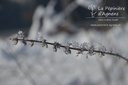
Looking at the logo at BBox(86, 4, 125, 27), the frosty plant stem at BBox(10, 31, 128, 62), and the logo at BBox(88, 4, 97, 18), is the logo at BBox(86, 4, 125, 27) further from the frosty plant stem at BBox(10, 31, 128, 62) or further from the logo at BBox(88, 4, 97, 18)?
the frosty plant stem at BBox(10, 31, 128, 62)

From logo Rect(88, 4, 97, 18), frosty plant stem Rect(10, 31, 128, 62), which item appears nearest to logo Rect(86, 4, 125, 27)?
logo Rect(88, 4, 97, 18)

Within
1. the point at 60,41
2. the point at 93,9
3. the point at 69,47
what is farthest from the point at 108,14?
the point at 60,41

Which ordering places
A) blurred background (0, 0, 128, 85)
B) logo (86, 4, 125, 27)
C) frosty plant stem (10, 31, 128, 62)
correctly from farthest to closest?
blurred background (0, 0, 128, 85) < logo (86, 4, 125, 27) < frosty plant stem (10, 31, 128, 62)

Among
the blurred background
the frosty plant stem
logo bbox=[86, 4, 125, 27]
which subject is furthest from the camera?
the blurred background

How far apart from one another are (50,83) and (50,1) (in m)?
1.31

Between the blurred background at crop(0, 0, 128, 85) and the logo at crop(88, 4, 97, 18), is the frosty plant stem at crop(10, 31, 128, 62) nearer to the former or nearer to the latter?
the blurred background at crop(0, 0, 128, 85)

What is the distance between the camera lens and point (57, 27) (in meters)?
3.01

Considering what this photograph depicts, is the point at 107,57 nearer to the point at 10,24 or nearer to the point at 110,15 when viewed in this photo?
the point at 110,15

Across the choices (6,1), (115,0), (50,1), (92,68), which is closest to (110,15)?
(115,0)

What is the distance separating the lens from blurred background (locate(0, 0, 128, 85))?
1.52 metres

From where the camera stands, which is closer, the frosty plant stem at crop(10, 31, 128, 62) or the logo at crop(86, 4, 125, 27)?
the frosty plant stem at crop(10, 31, 128, 62)

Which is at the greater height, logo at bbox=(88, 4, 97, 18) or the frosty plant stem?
logo at bbox=(88, 4, 97, 18)

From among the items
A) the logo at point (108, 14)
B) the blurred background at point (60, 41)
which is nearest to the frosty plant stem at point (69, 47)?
the blurred background at point (60, 41)

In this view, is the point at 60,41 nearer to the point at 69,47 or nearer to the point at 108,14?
the point at 108,14
